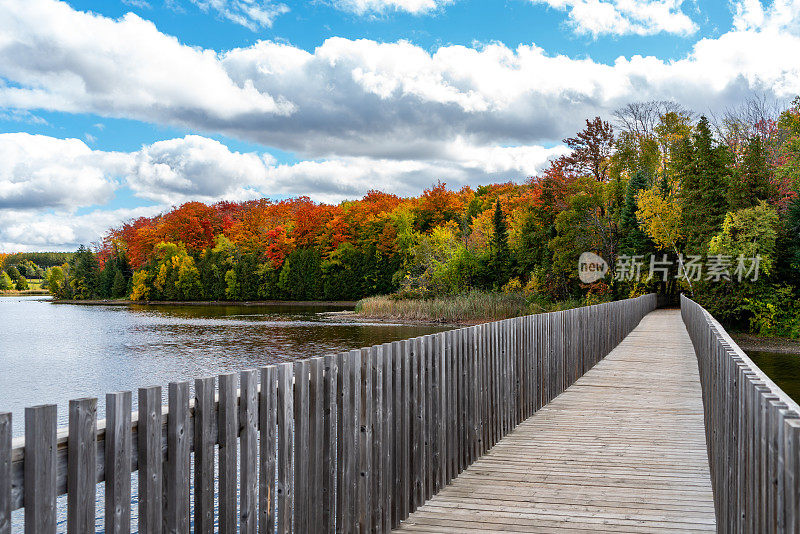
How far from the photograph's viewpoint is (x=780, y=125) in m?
44.9

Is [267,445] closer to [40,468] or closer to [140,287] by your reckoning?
[40,468]

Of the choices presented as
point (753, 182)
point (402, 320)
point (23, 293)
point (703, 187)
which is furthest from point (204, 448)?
point (23, 293)

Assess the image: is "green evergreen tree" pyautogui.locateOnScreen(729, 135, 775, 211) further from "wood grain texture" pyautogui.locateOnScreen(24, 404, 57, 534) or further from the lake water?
"wood grain texture" pyautogui.locateOnScreen(24, 404, 57, 534)

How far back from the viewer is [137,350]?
28031mm

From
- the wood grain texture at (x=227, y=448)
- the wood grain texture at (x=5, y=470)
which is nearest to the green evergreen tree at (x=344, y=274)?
the wood grain texture at (x=227, y=448)

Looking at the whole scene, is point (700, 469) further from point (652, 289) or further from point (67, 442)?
point (652, 289)

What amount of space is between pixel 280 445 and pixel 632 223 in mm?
49014

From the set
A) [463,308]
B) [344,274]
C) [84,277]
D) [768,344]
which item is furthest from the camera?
[84,277]

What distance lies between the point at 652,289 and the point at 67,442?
178 feet

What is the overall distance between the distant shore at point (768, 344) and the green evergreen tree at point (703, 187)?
6.22m

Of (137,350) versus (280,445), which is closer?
(280,445)

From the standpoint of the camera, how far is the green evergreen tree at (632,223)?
156 feet

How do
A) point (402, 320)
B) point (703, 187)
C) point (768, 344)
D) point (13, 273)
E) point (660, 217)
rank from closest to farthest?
point (768, 344) → point (703, 187) → point (660, 217) → point (402, 320) → point (13, 273)

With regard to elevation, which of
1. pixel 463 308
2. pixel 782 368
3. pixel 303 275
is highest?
pixel 303 275
